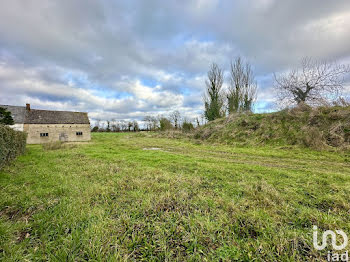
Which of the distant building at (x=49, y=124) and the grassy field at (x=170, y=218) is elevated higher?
the distant building at (x=49, y=124)

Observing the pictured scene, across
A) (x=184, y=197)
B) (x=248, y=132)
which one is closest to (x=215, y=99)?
(x=248, y=132)

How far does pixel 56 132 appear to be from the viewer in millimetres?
25047

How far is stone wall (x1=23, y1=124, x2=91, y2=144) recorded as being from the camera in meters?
23.3

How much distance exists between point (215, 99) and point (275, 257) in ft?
89.3

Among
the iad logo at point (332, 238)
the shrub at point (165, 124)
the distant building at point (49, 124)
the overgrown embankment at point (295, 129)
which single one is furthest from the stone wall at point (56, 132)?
the iad logo at point (332, 238)

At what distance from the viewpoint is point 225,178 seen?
4652mm

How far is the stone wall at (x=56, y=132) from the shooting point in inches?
916

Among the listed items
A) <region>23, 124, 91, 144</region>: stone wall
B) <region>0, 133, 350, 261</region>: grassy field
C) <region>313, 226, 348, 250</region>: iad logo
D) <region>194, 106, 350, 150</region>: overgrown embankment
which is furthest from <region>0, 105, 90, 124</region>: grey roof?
<region>313, 226, 348, 250</region>: iad logo

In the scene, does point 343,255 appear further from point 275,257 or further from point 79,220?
point 79,220

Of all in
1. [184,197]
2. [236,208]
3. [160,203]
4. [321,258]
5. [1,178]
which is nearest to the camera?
[321,258]

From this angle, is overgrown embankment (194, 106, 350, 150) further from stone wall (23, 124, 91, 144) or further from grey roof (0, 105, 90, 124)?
grey roof (0, 105, 90, 124)

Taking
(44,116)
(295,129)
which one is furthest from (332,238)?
(44,116)

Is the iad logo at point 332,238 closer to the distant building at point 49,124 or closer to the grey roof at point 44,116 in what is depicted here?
the distant building at point 49,124

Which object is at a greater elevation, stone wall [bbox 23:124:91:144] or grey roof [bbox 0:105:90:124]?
grey roof [bbox 0:105:90:124]
